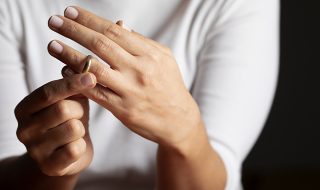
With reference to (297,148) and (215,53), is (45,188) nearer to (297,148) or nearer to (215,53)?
(215,53)

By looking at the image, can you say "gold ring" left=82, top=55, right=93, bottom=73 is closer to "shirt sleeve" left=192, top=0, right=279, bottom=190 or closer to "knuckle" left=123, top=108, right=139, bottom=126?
"knuckle" left=123, top=108, right=139, bottom=126

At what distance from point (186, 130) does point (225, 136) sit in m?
0.25

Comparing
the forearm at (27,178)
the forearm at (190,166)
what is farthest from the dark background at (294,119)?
the forearm at (27,178)

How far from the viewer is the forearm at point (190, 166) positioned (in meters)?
0.89

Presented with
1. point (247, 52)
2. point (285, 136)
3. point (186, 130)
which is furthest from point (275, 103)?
point (186, 130)

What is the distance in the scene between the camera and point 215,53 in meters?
1.12

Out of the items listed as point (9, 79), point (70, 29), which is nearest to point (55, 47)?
point (70, 29)

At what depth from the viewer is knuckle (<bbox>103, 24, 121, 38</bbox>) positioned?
0.78m

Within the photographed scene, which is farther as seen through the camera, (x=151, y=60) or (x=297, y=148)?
(x=297, y=148)

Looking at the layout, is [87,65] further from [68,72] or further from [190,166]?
[190,166]

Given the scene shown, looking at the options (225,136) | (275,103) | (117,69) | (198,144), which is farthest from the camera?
(275,103)

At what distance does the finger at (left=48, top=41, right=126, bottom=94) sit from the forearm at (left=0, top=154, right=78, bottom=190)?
221 millimetres

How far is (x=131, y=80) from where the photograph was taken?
0.77m

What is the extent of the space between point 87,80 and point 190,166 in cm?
27
